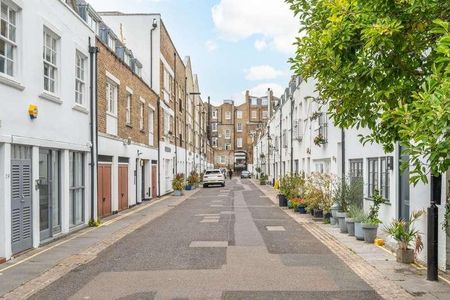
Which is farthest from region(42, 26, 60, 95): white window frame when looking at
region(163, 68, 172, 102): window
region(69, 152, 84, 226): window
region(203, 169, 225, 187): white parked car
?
region(203, 169, 225, 187): white parked car

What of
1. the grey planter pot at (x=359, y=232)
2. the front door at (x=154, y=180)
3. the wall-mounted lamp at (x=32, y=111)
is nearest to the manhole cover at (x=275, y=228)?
the grey planter pot at (x=359, y=232)

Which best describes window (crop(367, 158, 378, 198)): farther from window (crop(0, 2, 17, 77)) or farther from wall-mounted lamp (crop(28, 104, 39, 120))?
window (crop(0, 2, 17, 77))

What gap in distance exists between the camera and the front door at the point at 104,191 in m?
17.8

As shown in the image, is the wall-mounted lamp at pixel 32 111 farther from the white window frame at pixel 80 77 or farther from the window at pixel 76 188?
the white window frame at pixel 80 77

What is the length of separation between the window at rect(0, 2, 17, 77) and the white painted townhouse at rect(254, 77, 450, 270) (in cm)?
609

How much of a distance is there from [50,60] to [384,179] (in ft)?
30.4

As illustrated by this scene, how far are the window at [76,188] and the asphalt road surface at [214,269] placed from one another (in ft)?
6.24

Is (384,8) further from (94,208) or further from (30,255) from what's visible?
(94,208)

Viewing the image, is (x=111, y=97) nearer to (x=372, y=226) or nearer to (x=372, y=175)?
(x=372, y=175)

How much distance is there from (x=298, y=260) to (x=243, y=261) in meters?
1.13

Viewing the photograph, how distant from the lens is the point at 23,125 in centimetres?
1109

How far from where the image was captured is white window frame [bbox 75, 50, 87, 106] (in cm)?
1565

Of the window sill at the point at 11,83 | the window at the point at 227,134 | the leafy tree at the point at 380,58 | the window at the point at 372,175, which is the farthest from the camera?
the window at the point at 227,134

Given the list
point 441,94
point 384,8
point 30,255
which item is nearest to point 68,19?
point 30,255
